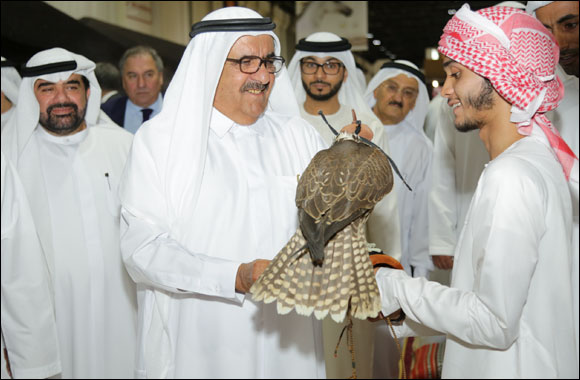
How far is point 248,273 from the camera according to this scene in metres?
2.02

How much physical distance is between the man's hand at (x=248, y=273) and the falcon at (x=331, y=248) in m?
0.18

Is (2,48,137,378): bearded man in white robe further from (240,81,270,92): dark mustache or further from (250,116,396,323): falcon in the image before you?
(250,116,396,323): falcon

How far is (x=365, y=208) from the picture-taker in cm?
180

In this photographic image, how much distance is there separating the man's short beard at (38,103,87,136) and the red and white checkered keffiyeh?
8.10 ft

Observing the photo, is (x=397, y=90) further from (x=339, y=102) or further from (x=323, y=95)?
(x=323, y=95)

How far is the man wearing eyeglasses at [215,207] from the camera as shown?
2.22 metres

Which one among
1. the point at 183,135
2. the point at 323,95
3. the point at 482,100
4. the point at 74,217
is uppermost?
the point at 323,95

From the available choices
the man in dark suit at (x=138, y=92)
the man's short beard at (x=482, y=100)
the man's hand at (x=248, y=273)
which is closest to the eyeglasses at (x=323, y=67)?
the man in dark suit at (x=138, y=92)

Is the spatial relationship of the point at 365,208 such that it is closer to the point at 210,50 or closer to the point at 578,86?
the point at 210,50

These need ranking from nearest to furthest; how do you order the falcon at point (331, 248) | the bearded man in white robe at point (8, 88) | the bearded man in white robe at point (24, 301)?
the falcon at point (331, 248) → the bearded man in white robe at point (24, 301) → the bearded man in white robe at point (8, 88)

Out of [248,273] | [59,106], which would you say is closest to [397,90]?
[59,106]

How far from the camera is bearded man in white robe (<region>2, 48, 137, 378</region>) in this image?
3627 mm

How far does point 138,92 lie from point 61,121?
1.68m

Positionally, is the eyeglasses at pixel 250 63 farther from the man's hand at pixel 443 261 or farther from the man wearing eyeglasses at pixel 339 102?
the man's hand at pixel 443 261
